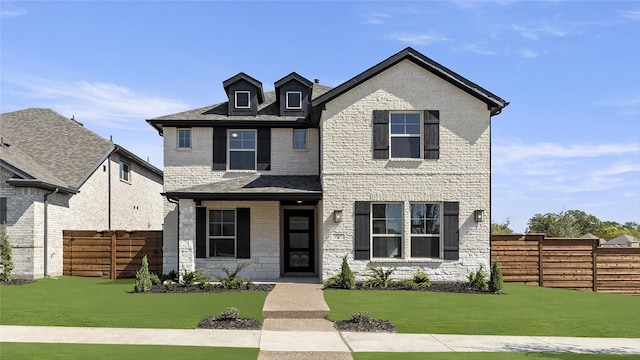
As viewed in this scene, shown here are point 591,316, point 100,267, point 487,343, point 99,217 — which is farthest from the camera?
point 99,217

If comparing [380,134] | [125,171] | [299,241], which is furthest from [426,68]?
[125,171]

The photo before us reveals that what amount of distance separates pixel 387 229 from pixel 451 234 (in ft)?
6.78

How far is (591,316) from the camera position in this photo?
504 inches

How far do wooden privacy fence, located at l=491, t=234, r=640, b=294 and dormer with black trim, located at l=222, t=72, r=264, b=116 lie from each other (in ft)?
32.6

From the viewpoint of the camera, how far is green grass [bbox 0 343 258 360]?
806 cm

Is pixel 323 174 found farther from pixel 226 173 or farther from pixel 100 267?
pixel 100 267

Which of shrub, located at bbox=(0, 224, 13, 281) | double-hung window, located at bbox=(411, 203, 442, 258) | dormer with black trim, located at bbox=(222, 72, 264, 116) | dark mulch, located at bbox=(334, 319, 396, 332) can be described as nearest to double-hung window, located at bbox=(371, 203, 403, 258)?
double-hung window, located at bbox=(411, 203, 442, 258)

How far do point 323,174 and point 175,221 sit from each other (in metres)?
6.01

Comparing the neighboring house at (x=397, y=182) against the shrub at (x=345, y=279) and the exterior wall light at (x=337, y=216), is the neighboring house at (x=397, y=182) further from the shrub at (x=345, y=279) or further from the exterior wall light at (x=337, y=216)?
the shrub at (x=345, y=279)

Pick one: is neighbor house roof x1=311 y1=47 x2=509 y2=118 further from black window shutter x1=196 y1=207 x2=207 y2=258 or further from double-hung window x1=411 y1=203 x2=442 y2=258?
black window shutter x1=196 y1=207 x2=207 y2=258

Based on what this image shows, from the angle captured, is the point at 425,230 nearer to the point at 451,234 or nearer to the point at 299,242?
the point at 451,234

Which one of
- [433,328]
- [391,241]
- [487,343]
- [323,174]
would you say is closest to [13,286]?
[323,174]

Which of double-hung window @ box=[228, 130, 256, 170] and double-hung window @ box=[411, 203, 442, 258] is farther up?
double-hung window @ box=[228, 130, 256, 170]

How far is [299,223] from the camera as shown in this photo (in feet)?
65.3
